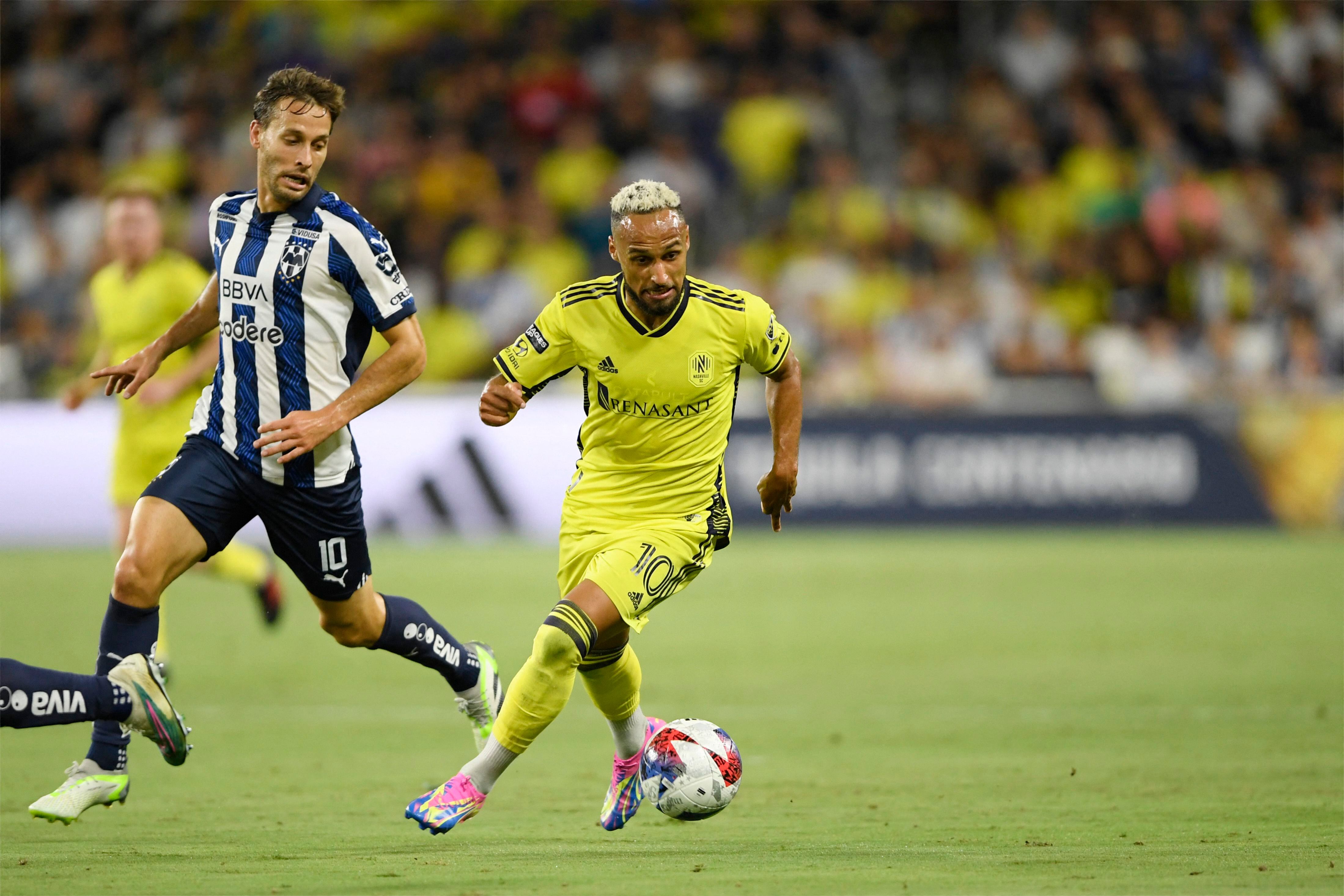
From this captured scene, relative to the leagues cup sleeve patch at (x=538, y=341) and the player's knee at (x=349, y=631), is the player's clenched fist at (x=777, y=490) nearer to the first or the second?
the leagues cup sleeve patch at (x=538, y=341)

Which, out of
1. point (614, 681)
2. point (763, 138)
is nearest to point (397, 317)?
point (614, 681)

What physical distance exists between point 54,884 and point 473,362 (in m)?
13.8

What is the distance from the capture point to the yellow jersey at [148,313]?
9250 mm

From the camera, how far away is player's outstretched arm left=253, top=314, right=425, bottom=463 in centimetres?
582

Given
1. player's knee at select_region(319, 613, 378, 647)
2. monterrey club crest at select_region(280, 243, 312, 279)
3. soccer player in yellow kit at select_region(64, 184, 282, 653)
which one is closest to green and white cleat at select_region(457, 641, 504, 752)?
player's knee at select_region(319, 613, 378, 647)

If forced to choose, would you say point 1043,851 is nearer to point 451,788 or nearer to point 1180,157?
point 451,788

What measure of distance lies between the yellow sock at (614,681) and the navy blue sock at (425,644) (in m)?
0.65

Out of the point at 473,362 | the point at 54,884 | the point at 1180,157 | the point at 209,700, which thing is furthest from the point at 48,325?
the point at 54,884

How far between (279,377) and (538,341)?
0.93 m

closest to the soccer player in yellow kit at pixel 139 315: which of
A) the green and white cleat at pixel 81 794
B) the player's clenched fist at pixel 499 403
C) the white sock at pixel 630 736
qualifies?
the green and white cleat at pixel 81 794

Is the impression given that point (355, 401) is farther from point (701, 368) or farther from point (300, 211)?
point (701, 368)

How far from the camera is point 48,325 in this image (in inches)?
722

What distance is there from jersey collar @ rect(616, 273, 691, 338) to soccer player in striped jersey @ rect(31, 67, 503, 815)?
75 centimetres

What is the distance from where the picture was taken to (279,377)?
5938 mm
